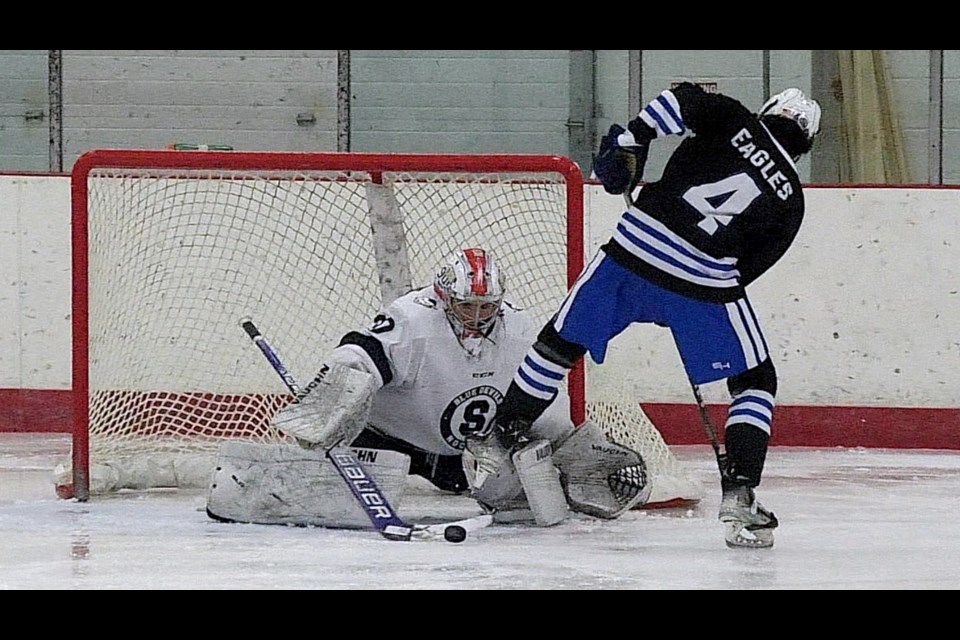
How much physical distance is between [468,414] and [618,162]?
2.14 ft

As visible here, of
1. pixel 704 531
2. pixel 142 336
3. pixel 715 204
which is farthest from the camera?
pixel 142 336

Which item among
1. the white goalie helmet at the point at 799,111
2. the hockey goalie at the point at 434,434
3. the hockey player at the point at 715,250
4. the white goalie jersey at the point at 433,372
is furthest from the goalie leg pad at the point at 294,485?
the white goalie helmet at the point at 799,111

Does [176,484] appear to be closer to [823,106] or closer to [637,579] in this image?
[637,579]

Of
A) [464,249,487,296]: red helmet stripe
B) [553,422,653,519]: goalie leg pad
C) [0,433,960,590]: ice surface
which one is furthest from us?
[553,422,653,519]: goalie leg pad

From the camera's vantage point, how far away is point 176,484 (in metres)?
4.28

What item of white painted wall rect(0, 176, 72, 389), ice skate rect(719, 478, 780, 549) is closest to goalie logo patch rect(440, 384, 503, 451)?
ice skate rect(719, 478, 780, 549)

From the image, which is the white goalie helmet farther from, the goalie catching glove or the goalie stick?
the goalie stick

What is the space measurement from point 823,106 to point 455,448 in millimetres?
2467

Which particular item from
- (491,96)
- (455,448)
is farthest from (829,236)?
(455,448)

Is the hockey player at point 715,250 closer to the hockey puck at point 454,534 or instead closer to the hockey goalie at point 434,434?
the hockey goalie at point 434,434

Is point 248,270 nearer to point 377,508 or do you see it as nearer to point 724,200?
point 377,508

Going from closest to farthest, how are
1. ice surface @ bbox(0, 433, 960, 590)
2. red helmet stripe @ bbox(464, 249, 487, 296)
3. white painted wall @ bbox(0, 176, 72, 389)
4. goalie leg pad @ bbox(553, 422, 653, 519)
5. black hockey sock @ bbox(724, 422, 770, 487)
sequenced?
ice surface @ bbox(0, 433, 960, 590) → black hockey sock @ bbox(724, 422, 770, 487) → red helmet stripe @ bbox(464, 249, 487, 296) → goalie leg pad @ bbox(553, 422, 653, 519) → white painted wall @ bbox(0, 176, 72, 389)

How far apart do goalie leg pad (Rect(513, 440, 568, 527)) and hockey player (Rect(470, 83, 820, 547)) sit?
0.85 feet

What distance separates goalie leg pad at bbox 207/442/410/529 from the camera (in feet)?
12.0
